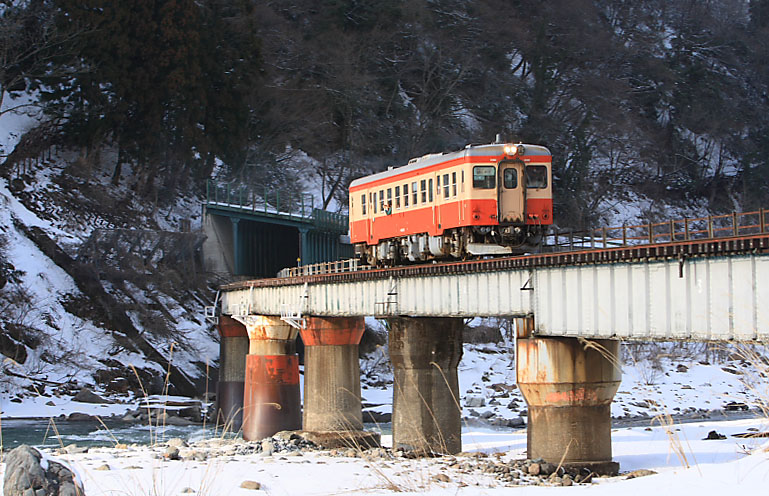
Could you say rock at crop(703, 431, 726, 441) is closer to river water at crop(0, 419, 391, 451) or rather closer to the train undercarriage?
the train undercarriage

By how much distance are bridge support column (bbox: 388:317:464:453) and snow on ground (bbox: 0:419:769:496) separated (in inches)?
73.4

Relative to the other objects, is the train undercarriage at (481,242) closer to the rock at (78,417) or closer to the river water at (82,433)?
the river water at (82,433)

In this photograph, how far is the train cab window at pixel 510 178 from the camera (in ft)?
98.3

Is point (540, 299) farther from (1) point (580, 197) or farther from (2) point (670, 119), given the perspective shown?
(2) point (670, 119)

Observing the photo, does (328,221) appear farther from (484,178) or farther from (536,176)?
(484,178)

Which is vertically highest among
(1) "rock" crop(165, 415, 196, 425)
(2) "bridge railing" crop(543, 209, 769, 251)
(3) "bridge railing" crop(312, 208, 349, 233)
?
(3) "bridge railing" crop(312, 208, 349, 233)

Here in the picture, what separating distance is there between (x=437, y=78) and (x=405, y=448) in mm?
56189

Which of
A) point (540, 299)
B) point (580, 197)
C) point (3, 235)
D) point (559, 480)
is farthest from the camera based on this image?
point (580, 197)

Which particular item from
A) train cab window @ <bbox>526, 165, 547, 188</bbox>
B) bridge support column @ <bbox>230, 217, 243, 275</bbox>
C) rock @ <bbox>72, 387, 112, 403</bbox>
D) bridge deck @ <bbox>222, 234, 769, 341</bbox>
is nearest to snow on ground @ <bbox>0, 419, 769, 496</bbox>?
bridge deck @ <bbox>222, 234, 769, 341</bbox>

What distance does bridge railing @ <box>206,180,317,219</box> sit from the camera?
62.6 metres

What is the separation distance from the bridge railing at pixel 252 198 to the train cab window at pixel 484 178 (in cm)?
3135

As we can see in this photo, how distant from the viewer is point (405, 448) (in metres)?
32.3

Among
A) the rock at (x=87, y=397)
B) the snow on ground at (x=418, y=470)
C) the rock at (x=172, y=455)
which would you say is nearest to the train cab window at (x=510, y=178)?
the snow on ground at (x=418, y=470)

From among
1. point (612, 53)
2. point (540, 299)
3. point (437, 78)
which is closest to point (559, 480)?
point (540, 299)
